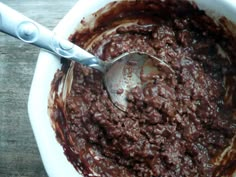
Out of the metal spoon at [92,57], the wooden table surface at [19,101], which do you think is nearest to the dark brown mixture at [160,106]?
the metal spoon at [92,57]

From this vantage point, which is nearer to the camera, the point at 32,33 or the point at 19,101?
the point at 32,33

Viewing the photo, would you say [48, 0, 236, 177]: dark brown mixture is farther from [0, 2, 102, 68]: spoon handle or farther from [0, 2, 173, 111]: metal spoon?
[0, 2, 102, 68]: spoon handle

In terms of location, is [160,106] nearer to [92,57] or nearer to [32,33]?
[92,57]

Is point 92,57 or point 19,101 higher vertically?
point 92,57

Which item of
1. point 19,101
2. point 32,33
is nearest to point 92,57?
point 32,33

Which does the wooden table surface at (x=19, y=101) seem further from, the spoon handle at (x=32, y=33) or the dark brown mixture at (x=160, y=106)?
the spoon handle at (x=32, y=33)

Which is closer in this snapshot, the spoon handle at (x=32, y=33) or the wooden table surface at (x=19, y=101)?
the spoon handle at (x=32, y=33)
